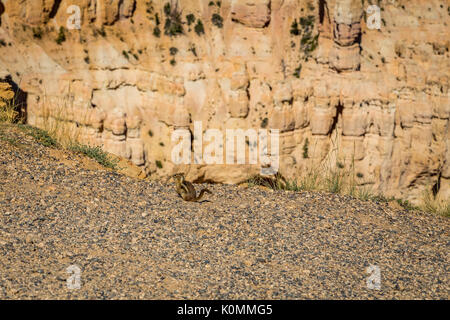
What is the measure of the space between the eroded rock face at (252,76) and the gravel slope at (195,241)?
10.9 metres

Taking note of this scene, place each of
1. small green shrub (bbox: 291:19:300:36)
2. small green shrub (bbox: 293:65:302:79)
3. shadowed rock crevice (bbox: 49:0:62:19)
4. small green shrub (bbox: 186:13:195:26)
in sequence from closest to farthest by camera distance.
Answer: shadowed rock crevice (bbox: 49:0:62:19)
small green shrub (bbox: 186:13:195:26)
small green shrub (bbox: 291:19:300:36)
small green shrub (bbox: 293:65:302:79)

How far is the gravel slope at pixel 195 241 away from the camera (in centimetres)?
514

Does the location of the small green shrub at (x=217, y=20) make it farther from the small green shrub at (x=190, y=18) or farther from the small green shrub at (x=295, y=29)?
the small green shrub at (x=295, y=29)

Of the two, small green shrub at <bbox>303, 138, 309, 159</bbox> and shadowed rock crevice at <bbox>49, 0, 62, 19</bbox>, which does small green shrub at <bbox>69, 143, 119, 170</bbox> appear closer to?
shadowed rock crevice at <bbox>49, 0, 62, 19</bbox>

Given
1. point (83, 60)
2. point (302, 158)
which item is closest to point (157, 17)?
point (83, 60)

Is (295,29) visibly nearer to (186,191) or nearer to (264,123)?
(264,123)

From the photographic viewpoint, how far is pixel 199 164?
1877cm

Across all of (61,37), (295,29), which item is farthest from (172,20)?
(295,29)

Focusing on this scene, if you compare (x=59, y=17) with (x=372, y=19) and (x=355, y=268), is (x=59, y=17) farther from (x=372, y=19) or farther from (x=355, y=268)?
(x=355, y=268)

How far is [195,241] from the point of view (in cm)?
608

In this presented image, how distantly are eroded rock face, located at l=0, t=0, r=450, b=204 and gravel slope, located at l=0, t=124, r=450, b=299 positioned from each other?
1089 cm

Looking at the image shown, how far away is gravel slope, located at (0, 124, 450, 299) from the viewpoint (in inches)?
202

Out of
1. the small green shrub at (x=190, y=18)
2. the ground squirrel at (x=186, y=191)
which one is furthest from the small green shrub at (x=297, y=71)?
the ground squirrel at (x=186, y=191)

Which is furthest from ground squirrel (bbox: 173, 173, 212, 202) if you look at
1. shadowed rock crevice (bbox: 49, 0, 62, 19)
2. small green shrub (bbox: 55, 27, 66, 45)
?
small green shrub (bbox: 55, 27, 66, 45)
